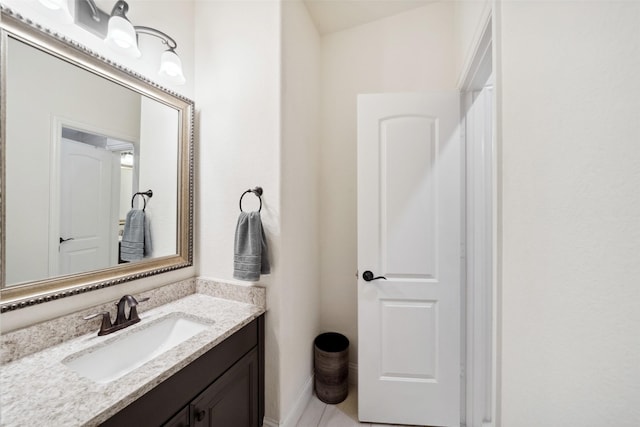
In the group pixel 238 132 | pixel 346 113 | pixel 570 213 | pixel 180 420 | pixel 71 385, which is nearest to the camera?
pixel 570 213

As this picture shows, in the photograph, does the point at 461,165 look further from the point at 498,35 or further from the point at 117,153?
the point at 117,153

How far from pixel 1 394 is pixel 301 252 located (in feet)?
4.08

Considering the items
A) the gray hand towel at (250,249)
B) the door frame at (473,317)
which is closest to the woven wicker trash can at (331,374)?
the door frame at (473,317)

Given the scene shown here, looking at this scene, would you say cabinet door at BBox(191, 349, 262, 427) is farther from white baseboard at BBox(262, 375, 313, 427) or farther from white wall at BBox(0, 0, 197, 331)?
white wall at BBox(0, 0, 197, 331)

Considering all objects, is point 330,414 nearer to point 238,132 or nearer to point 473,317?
point 473,317

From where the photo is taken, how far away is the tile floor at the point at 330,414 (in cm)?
156

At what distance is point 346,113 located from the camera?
1.98m

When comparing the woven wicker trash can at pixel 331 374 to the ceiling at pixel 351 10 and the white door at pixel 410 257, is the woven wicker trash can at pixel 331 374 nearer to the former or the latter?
the white door at pixel 410 257

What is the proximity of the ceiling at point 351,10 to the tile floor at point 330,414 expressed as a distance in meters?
Result: 2.73

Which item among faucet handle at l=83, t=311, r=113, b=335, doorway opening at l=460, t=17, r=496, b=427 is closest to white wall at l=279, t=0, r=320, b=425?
faucet handle at l=83, t=311, r=113, b=335

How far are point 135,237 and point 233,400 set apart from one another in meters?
0.93

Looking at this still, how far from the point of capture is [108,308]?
1.11m

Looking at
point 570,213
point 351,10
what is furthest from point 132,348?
point 351,10

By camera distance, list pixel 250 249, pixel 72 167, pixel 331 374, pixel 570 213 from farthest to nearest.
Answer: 1. pixel 331 374
2. pixel 250 249
3. pixel 72 167
4. pixel 570 213
